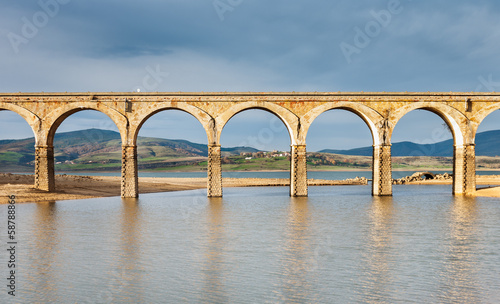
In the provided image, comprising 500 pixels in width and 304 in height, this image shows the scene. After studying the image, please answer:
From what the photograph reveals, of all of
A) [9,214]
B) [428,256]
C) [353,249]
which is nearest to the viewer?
[428,256]

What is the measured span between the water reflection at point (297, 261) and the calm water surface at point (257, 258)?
1.1 inches

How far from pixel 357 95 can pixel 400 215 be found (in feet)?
37.9

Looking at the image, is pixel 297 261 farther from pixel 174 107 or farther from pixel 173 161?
pixel 173 161

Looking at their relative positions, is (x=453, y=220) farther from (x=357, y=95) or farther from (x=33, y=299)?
(x=33, y=299)

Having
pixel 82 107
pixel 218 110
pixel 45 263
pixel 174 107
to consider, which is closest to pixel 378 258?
pixel 45 263

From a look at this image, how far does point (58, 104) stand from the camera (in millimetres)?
30062

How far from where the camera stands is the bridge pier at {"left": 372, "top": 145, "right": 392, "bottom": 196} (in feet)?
101

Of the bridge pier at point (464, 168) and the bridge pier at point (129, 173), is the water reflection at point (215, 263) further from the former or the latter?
the bridge pier at point (464, 168)

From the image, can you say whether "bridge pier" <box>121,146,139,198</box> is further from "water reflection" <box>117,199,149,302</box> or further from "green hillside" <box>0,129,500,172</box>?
"green hillside" <box>0,129,500,172</box>

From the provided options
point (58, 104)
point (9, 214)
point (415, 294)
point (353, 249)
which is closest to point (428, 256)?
point (353, 249)

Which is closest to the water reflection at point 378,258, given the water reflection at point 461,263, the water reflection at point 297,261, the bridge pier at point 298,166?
the water reflection at point 461,263

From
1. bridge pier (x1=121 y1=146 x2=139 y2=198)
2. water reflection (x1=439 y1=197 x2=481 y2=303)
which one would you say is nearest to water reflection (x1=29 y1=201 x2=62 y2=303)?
water reflection (x1=439 y1=197 x2=481 y2=303)

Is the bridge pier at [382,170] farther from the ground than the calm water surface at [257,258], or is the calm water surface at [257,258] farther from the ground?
the bridge pier at [382,170]

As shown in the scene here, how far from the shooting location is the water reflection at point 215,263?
8953mm
